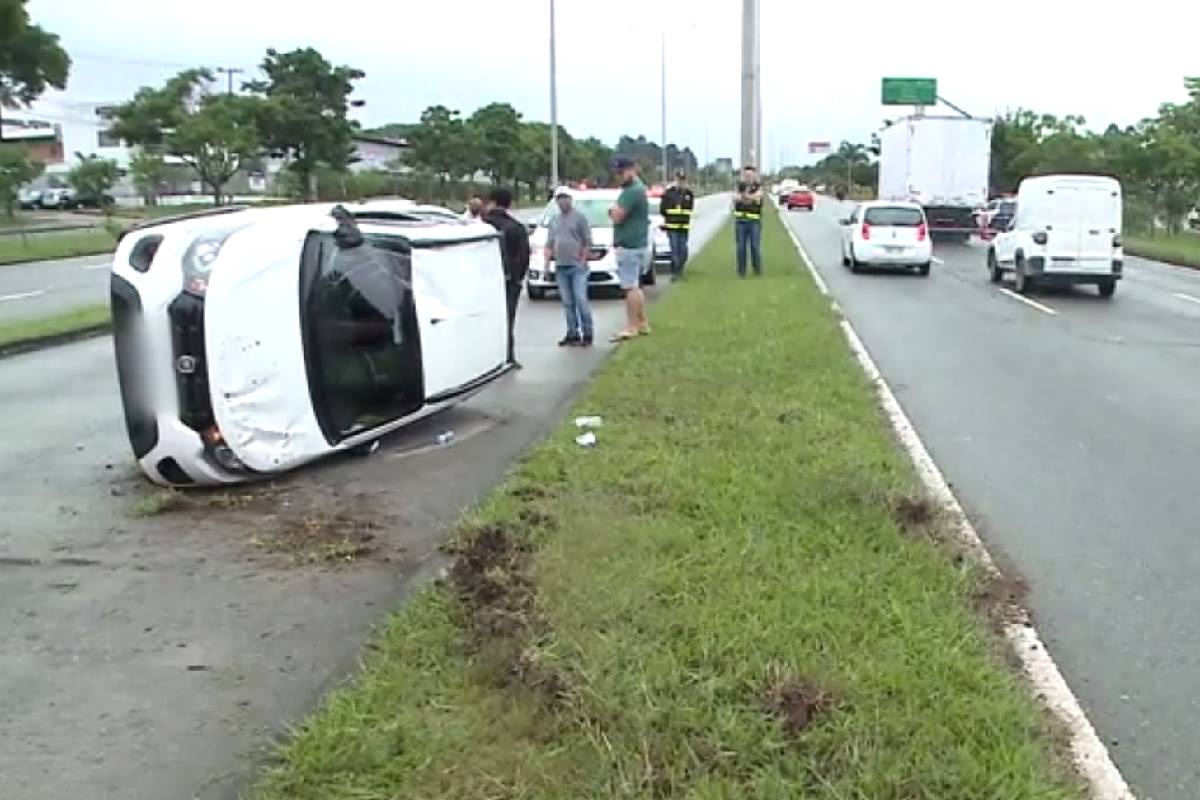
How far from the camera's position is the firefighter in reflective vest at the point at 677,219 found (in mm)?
22203

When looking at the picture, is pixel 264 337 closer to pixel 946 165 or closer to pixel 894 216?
pixel 894 216

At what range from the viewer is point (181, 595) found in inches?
218

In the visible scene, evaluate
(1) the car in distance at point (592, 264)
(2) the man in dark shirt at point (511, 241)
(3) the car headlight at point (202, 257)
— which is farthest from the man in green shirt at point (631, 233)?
(3) the car headlight at point (202, 257)

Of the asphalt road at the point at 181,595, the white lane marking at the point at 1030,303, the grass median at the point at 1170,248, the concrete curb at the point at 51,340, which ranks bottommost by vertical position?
the grass median at the point at 1170,248

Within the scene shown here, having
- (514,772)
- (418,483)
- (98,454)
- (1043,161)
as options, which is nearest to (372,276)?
(418,483)

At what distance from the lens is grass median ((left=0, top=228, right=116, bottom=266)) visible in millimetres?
30734

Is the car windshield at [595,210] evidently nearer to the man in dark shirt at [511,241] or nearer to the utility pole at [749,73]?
the man in dark shirt at [511,241]

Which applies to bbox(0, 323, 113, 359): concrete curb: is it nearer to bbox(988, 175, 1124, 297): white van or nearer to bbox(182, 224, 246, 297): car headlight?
bbox(182, 224, 246, 297): car headlight

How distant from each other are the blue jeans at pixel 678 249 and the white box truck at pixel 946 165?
59.0 ft

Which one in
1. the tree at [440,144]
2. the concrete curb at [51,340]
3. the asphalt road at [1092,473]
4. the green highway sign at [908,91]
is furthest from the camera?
the green highway sign at [908,91]

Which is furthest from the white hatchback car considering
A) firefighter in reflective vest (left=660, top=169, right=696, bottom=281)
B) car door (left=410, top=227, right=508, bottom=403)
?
car door (left=410, top=227, right=508, bottom=403)

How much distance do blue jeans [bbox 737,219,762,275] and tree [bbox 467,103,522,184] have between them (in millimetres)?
52483

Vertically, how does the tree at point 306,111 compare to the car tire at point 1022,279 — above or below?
above

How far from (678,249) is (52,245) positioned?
19840mm
